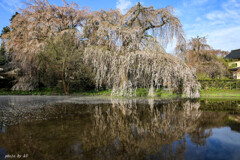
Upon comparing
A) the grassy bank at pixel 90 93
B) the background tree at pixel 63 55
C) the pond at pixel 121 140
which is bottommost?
the pond at pixel 121 140

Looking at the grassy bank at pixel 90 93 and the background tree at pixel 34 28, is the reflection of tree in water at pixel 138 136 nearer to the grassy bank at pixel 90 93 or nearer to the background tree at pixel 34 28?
the grassy bank at pixel 90 93

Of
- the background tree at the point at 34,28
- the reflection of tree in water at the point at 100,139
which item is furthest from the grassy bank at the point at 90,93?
the reflection of tree in water at the point at 100,139

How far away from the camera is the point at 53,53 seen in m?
14.8

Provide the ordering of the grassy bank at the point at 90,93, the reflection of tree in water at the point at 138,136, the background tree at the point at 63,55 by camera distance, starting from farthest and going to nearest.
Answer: the background tree at the point at 63,55 < the grassy bank at the point at 90,93 < the reflection of tree in water at the point at 138,136

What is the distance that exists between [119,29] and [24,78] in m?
12.1

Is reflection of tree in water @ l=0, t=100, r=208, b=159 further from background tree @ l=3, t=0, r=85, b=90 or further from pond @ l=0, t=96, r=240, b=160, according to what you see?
background tree @ l=3, t=0, r=85, b=90

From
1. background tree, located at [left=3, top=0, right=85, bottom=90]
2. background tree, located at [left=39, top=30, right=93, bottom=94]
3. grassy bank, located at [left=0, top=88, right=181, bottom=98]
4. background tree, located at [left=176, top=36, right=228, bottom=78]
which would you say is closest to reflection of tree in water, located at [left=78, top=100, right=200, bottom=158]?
grassy bank, located at [left=0, top=88, right=181, bottom=98]

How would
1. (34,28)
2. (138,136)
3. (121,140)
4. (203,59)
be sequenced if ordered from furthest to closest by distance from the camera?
(203,59), (34,28), (138,136), (121,140)

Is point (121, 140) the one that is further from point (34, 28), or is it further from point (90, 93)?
point (34, 28)

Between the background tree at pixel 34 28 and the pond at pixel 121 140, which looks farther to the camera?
the background tree at pixel 34 28

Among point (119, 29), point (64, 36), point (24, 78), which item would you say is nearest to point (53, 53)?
point (64, 36)

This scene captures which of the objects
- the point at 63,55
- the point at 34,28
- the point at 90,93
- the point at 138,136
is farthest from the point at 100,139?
the point at 34,28

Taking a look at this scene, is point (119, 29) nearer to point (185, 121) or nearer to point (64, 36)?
point (64, 36)

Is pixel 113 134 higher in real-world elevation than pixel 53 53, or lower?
lower
